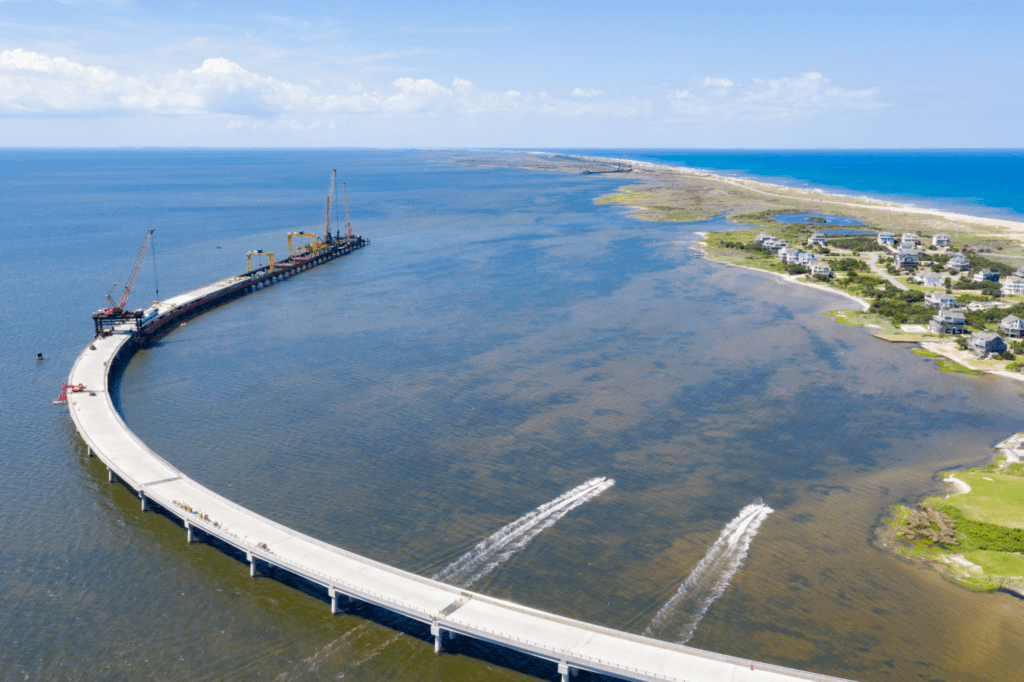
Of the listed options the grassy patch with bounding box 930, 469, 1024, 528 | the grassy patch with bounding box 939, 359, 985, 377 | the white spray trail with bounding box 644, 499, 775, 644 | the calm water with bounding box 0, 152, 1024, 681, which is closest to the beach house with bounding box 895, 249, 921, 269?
the calm water with bounding box 0, 152, 1024, 681

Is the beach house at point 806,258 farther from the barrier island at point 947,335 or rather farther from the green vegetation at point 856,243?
the green vegetation at point 856,243

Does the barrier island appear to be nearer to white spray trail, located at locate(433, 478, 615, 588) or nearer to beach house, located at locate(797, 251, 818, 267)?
beach house, located at locate(797, 251, 818, 267)

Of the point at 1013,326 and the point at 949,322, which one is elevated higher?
the point at 1013,326

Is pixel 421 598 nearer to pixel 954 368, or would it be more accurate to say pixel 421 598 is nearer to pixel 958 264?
pixel 954 368

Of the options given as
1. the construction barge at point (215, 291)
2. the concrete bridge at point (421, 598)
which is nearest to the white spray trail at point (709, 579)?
the concrete bridge at point (421, 598)

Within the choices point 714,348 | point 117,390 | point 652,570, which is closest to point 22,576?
point 117,390

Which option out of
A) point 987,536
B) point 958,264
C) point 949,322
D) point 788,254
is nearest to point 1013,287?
point 958,264

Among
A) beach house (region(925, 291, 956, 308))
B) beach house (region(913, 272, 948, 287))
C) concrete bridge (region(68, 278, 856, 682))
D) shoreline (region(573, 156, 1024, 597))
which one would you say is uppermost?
beach house (region(913, 272, 948, 287))

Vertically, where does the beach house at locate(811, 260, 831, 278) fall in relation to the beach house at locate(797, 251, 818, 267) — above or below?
below
